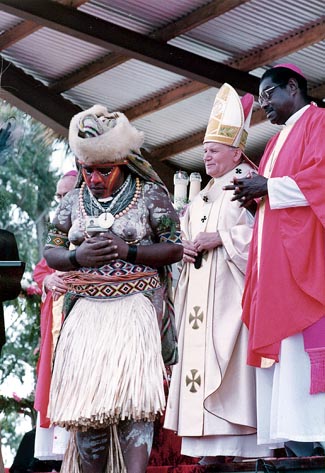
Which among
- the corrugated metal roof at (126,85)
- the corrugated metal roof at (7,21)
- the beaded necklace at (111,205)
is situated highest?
the corrugated metal roof at (7,21)

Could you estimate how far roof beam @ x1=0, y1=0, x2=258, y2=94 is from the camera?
9641mm

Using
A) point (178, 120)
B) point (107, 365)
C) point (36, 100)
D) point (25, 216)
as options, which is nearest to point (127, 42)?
Result: point (36, 100)

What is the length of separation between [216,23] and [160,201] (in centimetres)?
444

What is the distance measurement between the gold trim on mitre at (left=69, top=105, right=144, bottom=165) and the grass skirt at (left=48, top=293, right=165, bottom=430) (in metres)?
0.71

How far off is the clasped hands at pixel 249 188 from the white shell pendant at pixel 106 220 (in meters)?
0.95

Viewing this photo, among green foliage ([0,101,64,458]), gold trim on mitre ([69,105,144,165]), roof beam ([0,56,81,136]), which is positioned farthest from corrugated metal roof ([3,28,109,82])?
green foliage ([0,101,64,458])

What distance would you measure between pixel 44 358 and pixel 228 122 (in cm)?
204

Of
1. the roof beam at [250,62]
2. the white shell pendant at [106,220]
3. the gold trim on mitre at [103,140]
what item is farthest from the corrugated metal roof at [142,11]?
the white shell pendant at [106,220]

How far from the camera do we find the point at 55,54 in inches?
442

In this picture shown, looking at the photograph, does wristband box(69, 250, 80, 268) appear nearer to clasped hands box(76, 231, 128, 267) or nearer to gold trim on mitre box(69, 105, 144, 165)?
clasped hands box(76, 231, 128, 267)

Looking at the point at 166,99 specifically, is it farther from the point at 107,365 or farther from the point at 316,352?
the point at 107,365

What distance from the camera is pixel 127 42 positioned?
398 inches

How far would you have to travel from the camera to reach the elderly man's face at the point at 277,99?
22.9ft

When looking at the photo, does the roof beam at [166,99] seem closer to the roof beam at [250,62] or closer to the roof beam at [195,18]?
the roof beam at [250,62]
